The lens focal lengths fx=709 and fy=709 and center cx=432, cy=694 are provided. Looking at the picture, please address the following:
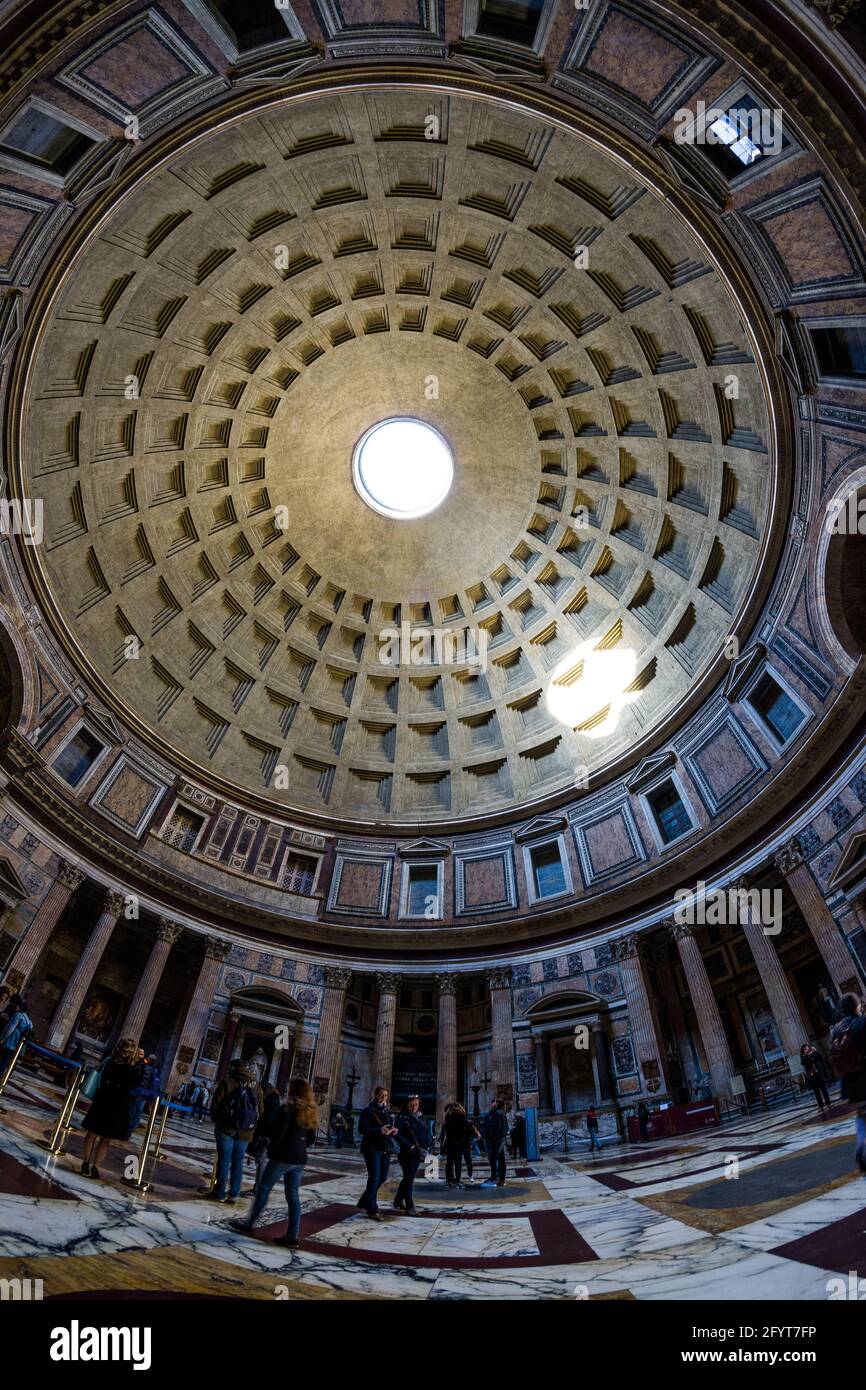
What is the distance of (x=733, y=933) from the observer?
23750mm

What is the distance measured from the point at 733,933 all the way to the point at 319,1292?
873 inches

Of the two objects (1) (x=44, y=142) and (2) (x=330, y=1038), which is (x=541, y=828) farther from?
(1) (x=44, y=142)

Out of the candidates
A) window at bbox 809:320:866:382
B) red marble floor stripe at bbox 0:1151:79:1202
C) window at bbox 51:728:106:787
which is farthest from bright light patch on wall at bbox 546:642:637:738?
red marble floor stripe at bbox 0:1151:79:1202

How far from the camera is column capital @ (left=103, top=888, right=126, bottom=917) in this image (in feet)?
78.0

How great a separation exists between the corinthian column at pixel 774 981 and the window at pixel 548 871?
290 inches

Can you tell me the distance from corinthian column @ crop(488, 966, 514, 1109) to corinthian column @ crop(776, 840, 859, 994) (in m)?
10.5

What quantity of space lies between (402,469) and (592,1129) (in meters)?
27.7

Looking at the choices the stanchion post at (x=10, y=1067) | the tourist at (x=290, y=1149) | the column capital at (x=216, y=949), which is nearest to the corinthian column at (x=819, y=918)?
the tourist at (x=290, y=1149)

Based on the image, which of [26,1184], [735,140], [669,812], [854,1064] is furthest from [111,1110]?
[669,812]

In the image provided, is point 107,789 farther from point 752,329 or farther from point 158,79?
point 752,329

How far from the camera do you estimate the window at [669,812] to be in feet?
81.3

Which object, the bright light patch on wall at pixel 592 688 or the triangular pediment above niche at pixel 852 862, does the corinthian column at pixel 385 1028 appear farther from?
the triangular pediment above niche at pixel 852 862

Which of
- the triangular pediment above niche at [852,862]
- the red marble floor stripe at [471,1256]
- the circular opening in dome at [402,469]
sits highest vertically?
the circular opening in dome at [402,469]

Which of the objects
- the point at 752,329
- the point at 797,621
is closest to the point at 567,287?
the point at 752,329
